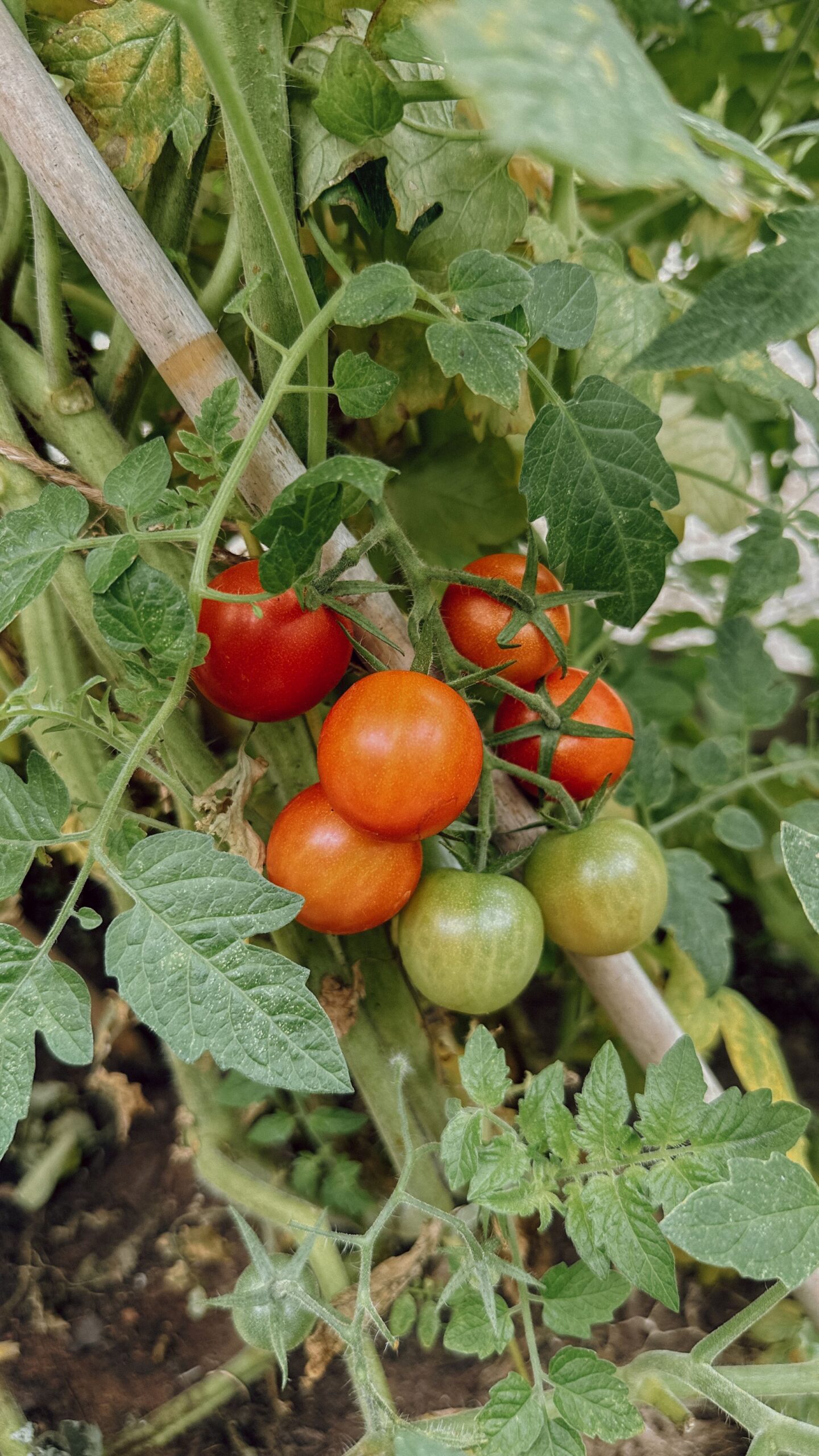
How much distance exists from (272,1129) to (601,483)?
568 mm

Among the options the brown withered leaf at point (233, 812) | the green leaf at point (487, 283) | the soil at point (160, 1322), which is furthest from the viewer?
the soil at point (160, 1322)

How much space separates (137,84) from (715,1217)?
26.7 inches

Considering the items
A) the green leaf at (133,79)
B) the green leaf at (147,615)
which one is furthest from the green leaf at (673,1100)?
the green leaf at (133,79)

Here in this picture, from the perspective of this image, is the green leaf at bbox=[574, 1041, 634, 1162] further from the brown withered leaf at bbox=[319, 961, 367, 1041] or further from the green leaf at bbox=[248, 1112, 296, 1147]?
the green leaf at bbox=[248, 1112, 296, 1147]

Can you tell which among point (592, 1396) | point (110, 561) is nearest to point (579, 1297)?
point (592, 1396)

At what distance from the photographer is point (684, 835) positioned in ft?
3.46

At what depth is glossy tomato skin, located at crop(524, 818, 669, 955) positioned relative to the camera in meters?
0.61

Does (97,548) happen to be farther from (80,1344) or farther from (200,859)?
(80,1344)

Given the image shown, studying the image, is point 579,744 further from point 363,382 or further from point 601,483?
point 363,382

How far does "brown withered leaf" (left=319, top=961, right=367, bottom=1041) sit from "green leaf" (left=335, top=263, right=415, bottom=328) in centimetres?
45

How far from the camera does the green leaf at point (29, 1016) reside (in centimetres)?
44

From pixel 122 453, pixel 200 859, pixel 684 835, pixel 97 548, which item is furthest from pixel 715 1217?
pixel 684 835

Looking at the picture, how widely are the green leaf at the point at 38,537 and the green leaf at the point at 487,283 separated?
0.73ft

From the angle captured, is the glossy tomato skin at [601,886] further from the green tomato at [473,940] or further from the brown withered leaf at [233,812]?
the brown withered leaf at [233,812]
